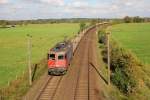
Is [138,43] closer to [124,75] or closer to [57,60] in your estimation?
[57,60]

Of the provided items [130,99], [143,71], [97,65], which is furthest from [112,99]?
[97,65]

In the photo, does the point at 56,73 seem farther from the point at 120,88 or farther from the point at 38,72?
the point at 120,88

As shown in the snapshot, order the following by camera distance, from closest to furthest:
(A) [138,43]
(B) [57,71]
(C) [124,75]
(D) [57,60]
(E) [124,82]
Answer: (E) [124,82] → (C) [124,75] → (D) [57,60] → (B) [57,71] → (A) [138,43]

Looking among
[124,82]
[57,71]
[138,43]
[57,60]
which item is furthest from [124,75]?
[138,43]

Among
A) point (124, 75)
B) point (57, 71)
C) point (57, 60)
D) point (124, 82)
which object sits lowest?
point (124, 82)

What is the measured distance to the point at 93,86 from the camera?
123 ft

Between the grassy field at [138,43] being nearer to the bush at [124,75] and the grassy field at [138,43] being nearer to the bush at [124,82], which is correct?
the bush at [124,75]

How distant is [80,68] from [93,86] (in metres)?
12.5

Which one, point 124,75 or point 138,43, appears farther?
point 138,43

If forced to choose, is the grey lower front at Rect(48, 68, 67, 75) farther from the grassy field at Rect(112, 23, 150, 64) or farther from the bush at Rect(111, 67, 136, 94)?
the grassy field at Rect(112, 23, 150, 64)

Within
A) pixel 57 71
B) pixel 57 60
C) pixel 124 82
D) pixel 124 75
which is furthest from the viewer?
pixel 57 71

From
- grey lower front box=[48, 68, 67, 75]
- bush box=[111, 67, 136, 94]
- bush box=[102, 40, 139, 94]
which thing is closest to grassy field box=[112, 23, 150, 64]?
bush box=[102, 40, 139, 94]

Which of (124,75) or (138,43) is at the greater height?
(124,75)

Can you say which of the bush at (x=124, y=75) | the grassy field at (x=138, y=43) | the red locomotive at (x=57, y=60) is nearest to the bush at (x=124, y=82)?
the bush at (x=124, y=75)
